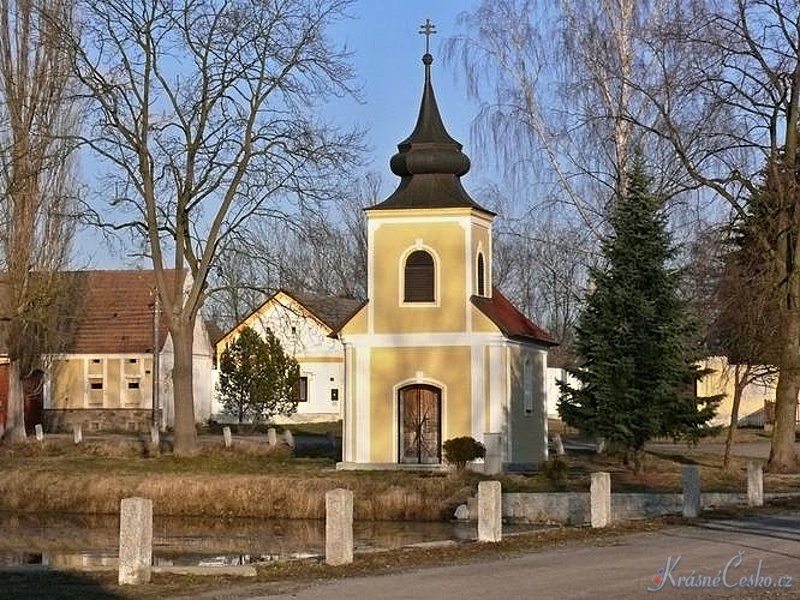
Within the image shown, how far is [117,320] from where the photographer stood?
2474 inches

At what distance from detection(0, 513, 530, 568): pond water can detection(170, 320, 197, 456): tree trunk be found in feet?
26.5

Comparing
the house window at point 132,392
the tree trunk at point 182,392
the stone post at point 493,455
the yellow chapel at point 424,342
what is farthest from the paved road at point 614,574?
the house window at point 132,392

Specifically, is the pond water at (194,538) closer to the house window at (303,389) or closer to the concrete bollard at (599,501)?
the concrete bollard at (599,501)

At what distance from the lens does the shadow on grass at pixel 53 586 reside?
1597cm

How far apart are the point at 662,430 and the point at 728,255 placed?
4.74m

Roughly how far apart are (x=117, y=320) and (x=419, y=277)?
27487mm

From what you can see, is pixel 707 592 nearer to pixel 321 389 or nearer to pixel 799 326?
pixel 799 326

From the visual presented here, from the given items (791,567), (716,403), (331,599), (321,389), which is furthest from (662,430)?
(321,389)

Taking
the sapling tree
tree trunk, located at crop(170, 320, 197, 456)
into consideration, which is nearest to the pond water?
tree trunk, located at crop(170, 320, 197, 456)

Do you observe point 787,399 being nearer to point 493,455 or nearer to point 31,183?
point 493,455

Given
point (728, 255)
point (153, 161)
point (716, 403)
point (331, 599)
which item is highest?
point (153, 161)

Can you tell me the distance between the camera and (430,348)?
3822 cm

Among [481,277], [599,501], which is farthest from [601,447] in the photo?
[599,501]

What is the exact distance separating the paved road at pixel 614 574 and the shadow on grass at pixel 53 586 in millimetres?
1920
